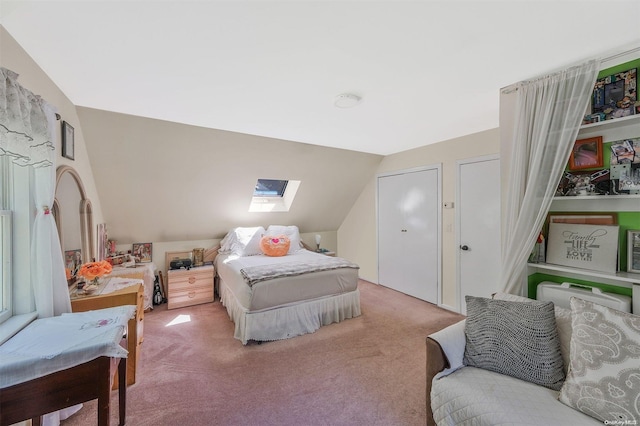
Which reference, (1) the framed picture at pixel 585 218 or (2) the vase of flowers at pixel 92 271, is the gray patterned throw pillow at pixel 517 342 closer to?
(1) the framed picture at pixel 585 218

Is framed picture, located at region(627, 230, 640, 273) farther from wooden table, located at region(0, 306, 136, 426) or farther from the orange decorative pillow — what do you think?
the orange decorative pillow

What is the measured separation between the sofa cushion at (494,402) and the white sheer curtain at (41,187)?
7.46ft

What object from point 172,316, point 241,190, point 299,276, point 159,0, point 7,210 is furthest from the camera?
point 241,190

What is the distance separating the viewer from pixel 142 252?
3.71 m

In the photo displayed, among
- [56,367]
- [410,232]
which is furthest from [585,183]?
[56,367]

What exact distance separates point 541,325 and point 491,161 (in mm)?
2108

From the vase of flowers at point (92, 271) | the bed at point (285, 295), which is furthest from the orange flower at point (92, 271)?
the bed at point (285, 295)

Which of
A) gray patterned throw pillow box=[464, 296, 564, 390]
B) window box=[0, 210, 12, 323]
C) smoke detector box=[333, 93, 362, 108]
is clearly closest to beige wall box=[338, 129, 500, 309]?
smoke detector box=[333, 93, 362, 108]

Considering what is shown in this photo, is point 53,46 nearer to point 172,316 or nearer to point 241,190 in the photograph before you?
point 241,190

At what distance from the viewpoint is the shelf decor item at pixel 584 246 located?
1.60m

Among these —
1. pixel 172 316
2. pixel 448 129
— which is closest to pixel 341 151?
pixel 448 129

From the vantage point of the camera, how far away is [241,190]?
385 centimetres

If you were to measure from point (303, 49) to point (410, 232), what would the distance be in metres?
3.14

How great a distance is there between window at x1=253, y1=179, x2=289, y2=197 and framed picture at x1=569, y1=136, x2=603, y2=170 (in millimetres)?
3531
